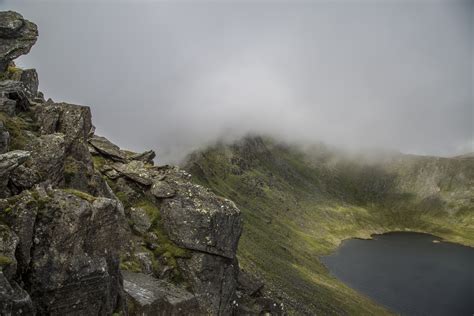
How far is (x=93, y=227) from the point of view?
22703 millimetres

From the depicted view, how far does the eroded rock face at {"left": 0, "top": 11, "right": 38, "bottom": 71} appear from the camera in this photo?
43.5 meters

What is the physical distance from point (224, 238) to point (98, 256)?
18.7 m

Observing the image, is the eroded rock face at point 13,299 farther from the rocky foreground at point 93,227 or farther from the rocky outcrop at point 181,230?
the rocky outcrop at point 181,230

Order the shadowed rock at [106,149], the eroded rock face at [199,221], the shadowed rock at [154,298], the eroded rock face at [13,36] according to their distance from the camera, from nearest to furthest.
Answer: the shadowed rock at [154,298] < the eroded rock face at [199,221] < the eroded rock face at [13,36] < the shadowed rock at [106,149]

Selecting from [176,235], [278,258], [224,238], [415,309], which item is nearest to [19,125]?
[176,235]

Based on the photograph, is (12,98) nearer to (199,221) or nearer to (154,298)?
(199,221)

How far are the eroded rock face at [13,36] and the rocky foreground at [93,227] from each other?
115mm

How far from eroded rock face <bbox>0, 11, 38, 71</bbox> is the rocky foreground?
0.38 feet

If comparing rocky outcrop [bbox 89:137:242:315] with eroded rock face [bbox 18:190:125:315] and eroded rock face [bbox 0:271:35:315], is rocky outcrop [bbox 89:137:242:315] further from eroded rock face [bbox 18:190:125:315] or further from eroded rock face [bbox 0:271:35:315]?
eroded rock face [bbox 0:271:35:315]

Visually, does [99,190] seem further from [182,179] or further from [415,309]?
[415,309]

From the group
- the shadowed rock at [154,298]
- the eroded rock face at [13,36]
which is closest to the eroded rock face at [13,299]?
the shadowed rock at [154,298]

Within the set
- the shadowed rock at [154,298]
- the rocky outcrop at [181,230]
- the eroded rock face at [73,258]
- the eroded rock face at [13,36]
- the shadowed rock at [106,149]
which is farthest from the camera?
the shadowed rock at [106,149]

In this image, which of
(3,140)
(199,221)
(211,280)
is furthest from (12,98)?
(211,280)

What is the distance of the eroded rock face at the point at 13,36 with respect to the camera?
143 feet
